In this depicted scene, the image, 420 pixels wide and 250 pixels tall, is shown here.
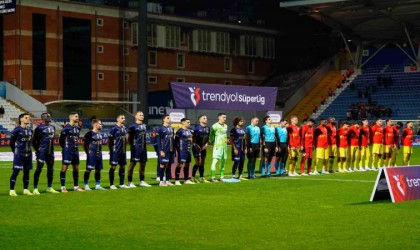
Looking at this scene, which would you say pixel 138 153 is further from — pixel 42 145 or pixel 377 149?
pixel 377 149

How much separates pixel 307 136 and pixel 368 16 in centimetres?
3856

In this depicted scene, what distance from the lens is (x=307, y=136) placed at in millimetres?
28078

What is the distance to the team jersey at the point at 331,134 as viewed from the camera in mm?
29025

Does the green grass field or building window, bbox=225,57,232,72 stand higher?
building window, bbox=225,57,232,72

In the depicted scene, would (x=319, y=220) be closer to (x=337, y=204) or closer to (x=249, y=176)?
(x=337, y=204)

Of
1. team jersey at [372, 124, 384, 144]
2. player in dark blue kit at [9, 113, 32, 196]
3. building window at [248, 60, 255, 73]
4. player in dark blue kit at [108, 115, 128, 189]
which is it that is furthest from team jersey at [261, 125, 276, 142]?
building window at [248, 60, 255, 73]

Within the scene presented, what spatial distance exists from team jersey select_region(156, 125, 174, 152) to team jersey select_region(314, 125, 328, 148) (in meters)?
7.92

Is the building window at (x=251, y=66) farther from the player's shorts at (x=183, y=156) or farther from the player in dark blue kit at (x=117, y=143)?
the player in dark blue kit at (x=117, y=143)

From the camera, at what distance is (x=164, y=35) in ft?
239

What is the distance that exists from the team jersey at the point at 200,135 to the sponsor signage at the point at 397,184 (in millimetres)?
7573

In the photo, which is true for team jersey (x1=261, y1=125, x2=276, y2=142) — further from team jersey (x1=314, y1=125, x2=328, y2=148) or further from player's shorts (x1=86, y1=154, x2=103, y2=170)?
player's shorts (x1=86, y1=154, x2=103, y2=170)

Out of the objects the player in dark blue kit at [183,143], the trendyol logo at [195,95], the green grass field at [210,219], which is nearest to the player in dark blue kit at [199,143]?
the player in dark blue kit at [183,143]

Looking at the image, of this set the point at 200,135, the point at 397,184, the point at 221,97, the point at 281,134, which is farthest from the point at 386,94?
the point at 397,184

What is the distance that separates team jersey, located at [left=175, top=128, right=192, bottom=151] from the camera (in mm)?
23062
